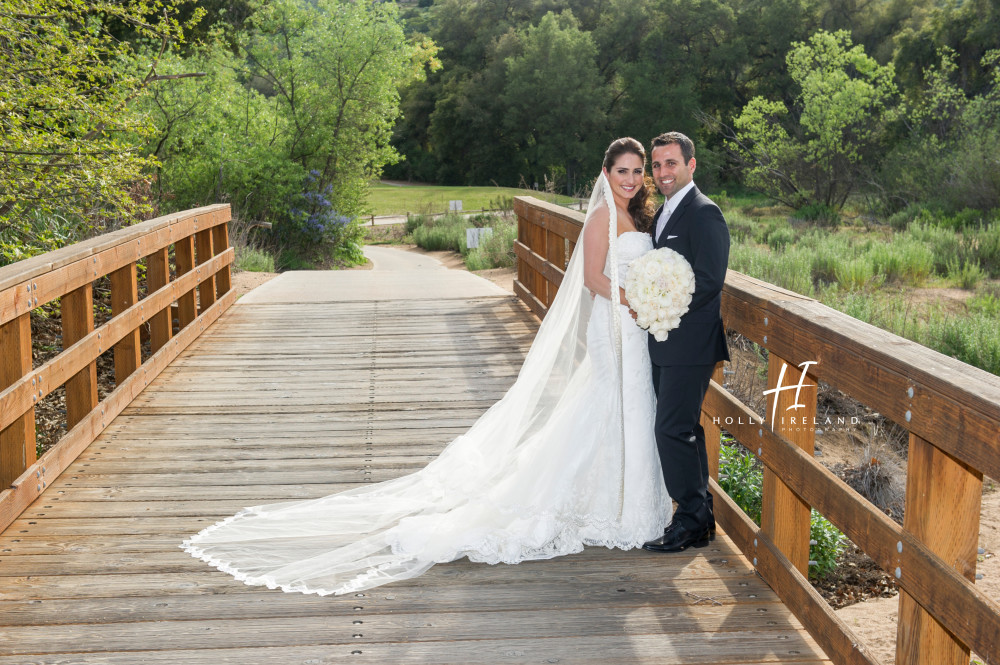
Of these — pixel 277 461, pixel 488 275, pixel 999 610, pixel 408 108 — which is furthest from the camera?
pixel 408 108

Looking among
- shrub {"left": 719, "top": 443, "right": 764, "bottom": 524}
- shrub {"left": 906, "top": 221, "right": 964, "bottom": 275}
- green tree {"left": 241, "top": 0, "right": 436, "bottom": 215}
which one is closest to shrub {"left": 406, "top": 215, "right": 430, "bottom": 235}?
green tree {"left": 241, "top": 0, "right": 436, "bottom": 215}

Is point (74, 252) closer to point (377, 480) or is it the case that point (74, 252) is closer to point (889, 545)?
point (377, 480)

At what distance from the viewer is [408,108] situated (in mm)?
68438

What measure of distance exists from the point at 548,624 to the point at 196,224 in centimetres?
600

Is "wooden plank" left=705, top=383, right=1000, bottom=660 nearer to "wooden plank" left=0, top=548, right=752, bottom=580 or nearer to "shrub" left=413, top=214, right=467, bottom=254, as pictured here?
"wooden plank" left=0, top=548, right=752, bottom=580

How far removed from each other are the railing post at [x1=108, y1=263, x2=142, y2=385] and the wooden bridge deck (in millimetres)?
363

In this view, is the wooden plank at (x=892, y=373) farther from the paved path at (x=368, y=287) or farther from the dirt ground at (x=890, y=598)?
the paved path at (x=368, y=287)

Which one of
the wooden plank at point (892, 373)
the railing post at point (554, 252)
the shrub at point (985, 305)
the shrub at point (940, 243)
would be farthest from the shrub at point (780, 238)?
the wooden plank at point (892, 373)

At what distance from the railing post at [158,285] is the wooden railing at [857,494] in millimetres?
4357

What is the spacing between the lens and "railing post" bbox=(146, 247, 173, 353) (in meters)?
6.85

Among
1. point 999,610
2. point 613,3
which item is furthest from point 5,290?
point 613,3

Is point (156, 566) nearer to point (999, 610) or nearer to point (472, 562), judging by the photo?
point (472, 562)

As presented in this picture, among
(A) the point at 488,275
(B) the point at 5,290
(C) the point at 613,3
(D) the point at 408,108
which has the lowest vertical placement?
(A) the point at 488,275

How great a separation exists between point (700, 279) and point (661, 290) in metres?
0.17
